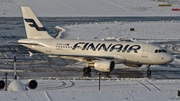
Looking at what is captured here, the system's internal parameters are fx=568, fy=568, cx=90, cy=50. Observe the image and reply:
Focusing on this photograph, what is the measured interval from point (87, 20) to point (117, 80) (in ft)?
169

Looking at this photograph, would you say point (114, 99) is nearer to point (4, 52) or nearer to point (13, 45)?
point (4, 52)

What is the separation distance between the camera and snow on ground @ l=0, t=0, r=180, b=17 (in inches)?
4542

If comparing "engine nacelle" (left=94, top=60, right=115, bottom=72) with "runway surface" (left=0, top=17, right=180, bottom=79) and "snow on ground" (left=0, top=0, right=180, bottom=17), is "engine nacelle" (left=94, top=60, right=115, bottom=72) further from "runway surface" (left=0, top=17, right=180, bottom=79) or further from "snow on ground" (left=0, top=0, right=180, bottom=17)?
"snow on ground" (left=0, top=0, right=180, bottom=17)

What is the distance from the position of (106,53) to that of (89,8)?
68.4 meters

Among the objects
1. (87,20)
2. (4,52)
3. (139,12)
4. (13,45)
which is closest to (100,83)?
(4,52)

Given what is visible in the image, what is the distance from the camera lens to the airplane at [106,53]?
55.9m

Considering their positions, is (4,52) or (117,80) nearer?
(117,80)

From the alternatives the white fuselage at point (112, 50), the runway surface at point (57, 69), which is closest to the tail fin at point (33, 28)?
the white fuselage at point (112, 50)

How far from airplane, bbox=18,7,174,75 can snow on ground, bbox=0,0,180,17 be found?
52413 mm

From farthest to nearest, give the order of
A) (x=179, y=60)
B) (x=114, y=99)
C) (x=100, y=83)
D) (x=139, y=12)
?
(x=139, y=12) → (x=179, y=60) → (x=100, y=83) → (x=114, y=99)

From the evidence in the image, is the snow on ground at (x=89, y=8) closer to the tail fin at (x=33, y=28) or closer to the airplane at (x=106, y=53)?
the tail fin at (x=33, y=28)

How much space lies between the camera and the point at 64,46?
194ft

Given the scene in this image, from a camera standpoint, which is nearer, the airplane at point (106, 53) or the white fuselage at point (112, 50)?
the airplane at point (106, 53)

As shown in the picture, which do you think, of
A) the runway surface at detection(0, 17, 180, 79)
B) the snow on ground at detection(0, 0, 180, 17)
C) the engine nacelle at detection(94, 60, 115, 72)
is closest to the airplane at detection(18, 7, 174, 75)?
the engine nacelle at detection(94, 60, 115, 72)
